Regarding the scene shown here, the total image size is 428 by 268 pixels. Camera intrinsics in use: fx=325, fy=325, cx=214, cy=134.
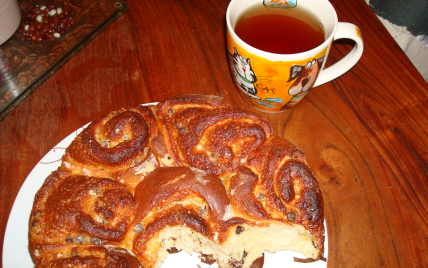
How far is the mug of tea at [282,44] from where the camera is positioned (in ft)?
3.30

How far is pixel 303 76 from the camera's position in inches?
41.4

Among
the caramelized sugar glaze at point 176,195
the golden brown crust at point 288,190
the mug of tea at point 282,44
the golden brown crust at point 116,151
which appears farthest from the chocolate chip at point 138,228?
the mug of tea at point 282,44

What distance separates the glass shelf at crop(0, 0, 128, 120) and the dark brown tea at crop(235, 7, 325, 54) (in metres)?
0.79

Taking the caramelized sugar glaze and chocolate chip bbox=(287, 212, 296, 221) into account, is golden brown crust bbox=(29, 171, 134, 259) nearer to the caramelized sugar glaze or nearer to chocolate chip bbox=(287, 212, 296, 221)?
the caramelized sugar glaze

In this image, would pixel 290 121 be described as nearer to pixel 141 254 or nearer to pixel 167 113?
pixel 167 113

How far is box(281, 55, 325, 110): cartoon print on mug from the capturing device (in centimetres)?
101

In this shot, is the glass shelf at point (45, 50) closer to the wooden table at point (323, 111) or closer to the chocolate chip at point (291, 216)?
the wooden table at point (323, 111)

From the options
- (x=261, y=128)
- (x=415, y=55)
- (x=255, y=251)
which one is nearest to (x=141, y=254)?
(x=255, y=251)

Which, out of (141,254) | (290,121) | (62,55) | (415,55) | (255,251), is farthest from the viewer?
(415,55)

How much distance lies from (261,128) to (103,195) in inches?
18.0

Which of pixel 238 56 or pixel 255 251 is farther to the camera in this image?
pixel 238 56

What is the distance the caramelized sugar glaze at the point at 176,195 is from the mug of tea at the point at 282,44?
19 cm

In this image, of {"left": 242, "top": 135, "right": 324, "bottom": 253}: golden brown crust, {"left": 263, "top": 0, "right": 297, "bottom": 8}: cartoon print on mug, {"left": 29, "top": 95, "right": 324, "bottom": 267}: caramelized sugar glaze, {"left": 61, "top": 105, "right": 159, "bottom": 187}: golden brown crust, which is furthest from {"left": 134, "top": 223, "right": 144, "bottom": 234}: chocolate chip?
{"left": 263, "top": 0, "right": 297, "bottom": 8}: cartoon print on mug

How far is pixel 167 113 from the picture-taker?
952 millimetres
